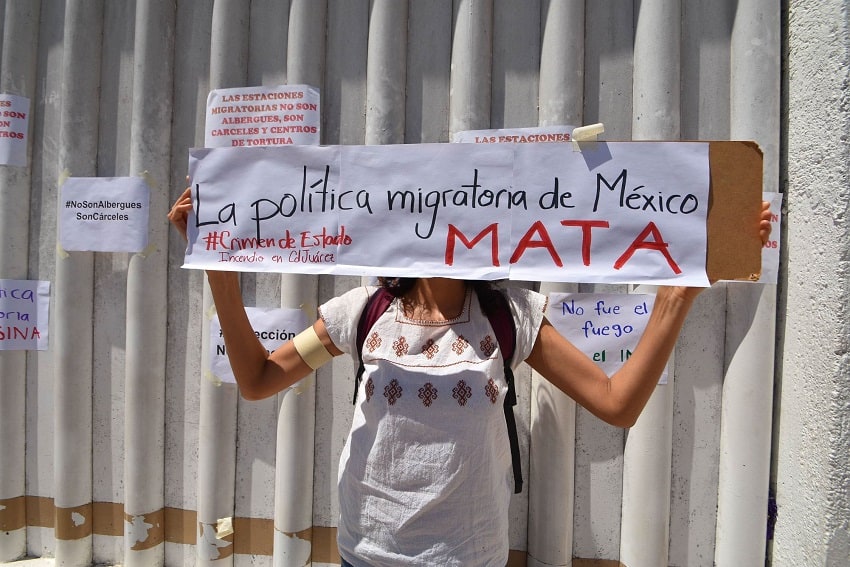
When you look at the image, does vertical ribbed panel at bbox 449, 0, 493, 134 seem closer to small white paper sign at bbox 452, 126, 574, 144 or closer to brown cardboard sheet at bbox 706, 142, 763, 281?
small white paper sign at bbox 452, 126, 574, 144

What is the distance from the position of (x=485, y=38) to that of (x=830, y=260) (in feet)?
5.32

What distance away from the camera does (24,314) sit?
247cm

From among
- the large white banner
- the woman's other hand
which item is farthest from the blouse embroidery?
the woman's other hand

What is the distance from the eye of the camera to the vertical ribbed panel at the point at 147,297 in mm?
2285

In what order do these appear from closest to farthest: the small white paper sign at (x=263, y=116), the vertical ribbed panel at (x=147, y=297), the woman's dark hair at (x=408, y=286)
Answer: the woman's dark hair at (x=408, y=286) < the small white paper sign at (x=263, y=116) < the vertical ribbed panel at (x=147, y=297)

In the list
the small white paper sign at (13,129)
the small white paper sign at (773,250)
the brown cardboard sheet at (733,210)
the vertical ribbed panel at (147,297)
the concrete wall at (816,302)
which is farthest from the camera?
the small white paper sign at (13,129)

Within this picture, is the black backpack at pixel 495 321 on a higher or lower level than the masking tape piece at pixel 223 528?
higher

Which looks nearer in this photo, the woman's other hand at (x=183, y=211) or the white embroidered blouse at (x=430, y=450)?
the white embroidered blouse at (x=430, y=450)

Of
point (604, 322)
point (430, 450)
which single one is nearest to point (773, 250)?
point (604, 322)

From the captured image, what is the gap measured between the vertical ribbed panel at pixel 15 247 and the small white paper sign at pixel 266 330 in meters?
1.15

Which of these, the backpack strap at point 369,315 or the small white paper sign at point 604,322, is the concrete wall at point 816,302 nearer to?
the small white paper sign at point 604,322

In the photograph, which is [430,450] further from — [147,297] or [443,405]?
[147,297]

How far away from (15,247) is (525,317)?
2651 millimetres


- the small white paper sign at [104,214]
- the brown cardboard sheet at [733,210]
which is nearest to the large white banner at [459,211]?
the brown cardboard sheet at [733,210]
